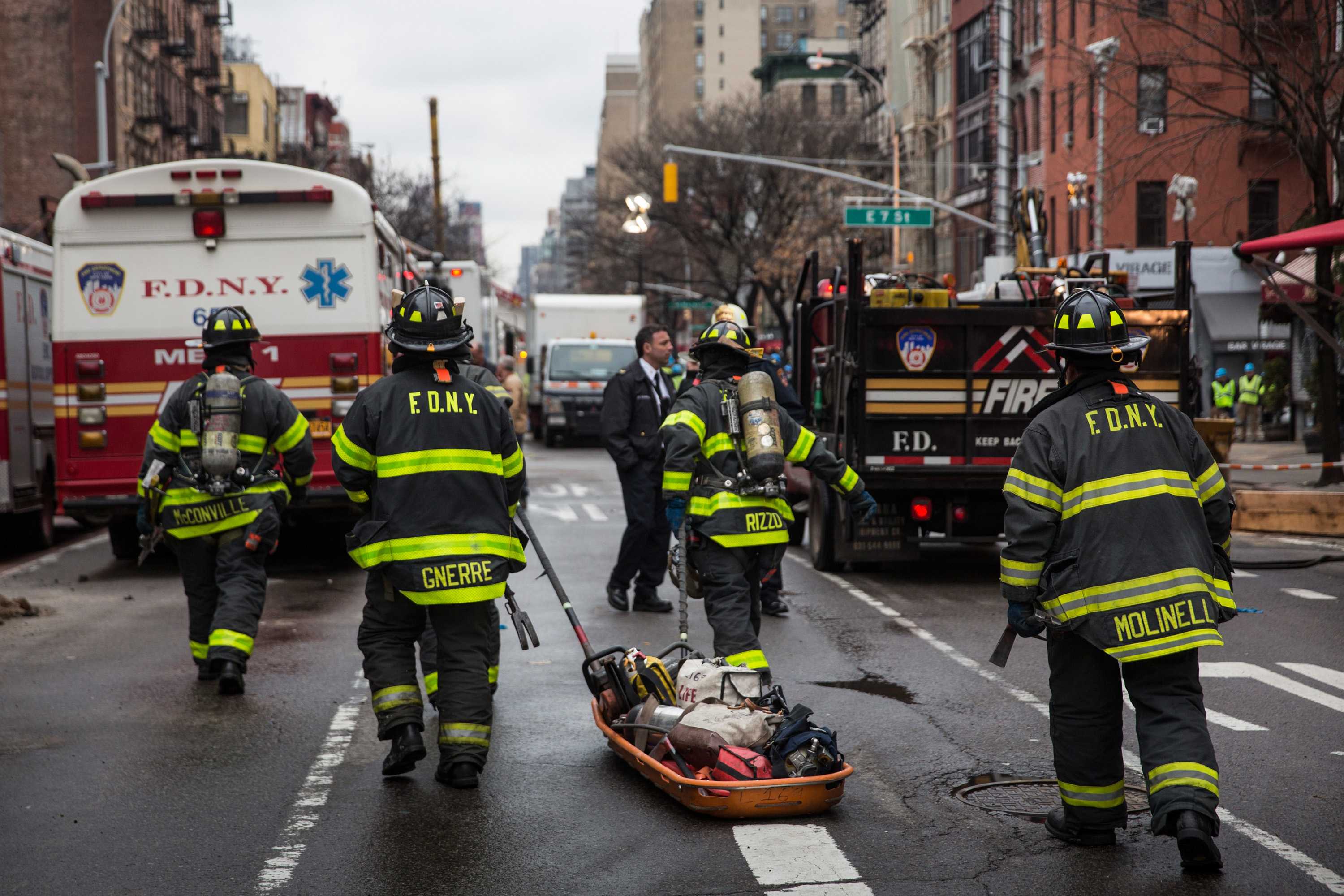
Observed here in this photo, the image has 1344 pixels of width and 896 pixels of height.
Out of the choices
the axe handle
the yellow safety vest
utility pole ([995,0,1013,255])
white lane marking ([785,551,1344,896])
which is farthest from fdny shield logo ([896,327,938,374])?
the yellow safety vest

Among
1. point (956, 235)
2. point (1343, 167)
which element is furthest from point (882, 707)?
point (956, 235)

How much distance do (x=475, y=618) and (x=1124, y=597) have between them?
2643 mm

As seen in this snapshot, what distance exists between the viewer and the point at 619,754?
6355 millimetres

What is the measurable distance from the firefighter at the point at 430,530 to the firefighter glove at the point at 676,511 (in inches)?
46.7

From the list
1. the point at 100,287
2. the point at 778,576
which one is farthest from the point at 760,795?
the point at 100,287

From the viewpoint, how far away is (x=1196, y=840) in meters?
4.73

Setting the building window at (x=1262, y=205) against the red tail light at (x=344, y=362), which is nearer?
the red tail light at (x=344, y=362)

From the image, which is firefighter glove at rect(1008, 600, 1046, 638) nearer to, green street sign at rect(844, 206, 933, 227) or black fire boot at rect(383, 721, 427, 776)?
black fire boot at rect(383, 721, 427, 776)

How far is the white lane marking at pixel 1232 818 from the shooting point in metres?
4.88

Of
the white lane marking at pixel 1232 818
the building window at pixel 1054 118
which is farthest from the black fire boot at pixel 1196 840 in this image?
the building window at pixel 1054 118

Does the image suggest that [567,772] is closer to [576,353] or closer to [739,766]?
[739,766]

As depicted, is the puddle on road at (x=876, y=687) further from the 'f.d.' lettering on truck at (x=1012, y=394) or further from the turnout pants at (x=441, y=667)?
the 'f.d.' lettering on truck at (x=1012, y=394)

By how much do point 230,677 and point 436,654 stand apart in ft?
5.09

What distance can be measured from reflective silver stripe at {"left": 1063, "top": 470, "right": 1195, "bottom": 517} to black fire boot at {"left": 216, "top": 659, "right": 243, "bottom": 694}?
187 inches
